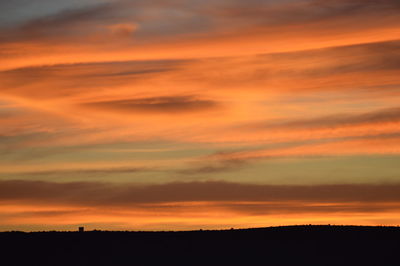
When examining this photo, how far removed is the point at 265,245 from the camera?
71.6 m

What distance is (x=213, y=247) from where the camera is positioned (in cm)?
7162

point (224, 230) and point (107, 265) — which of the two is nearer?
point (107, 265)

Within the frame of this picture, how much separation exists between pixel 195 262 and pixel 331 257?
8.45m

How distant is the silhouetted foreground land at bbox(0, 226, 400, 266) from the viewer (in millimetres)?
69188

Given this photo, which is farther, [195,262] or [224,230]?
[224,230]

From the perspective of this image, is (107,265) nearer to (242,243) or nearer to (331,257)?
(242,243)

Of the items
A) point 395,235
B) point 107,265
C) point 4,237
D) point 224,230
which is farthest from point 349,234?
point 4,237

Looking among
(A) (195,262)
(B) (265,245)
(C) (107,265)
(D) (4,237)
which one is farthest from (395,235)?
(D) (4,237)

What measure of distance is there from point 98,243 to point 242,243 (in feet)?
30.7

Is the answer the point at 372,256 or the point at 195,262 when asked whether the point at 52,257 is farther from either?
the point at 372,256

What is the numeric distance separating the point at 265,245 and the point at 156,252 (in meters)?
7.01

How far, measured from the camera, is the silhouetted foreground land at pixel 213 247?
69.2 meters

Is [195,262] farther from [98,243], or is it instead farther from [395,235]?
→ [395,235]

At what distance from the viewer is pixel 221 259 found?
69.6 meters
